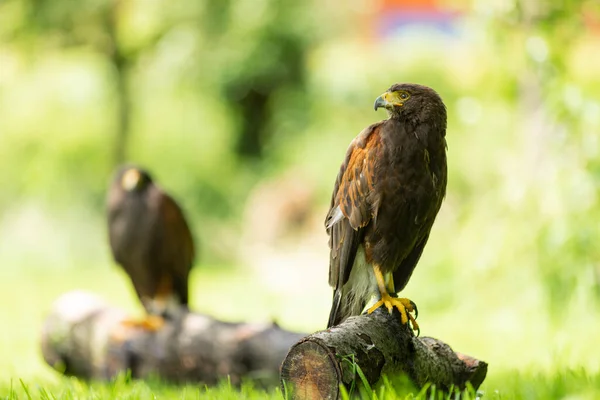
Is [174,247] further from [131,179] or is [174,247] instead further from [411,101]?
[411,101]

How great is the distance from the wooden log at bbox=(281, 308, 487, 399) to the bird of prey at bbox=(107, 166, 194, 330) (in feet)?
7.70

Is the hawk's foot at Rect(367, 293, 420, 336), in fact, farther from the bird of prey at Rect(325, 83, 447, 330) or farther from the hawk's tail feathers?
the hawk's tail feathers

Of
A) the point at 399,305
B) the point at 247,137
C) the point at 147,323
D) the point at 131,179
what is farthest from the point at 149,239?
the point at 247,137

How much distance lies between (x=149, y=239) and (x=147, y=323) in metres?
0.58

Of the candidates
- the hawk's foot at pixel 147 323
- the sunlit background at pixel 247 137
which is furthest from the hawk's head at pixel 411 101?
the sunlit background at pixel 247 137

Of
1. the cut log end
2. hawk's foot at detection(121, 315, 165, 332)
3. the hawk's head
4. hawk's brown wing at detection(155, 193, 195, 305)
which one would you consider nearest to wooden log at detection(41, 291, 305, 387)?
hawk's foot at detection(121, 315, 165, 332)

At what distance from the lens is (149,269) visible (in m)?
5.02

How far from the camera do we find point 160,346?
4.55 m

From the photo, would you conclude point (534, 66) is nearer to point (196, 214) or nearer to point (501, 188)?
point (501, 188)

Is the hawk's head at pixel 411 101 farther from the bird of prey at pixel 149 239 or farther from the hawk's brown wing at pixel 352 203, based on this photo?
the bird of prey at pixel 149 239

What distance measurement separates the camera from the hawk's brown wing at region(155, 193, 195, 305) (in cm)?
501

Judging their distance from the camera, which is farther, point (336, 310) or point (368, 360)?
point (336, 310)

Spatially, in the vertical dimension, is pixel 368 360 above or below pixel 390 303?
below

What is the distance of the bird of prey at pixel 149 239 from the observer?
16.4 feet
